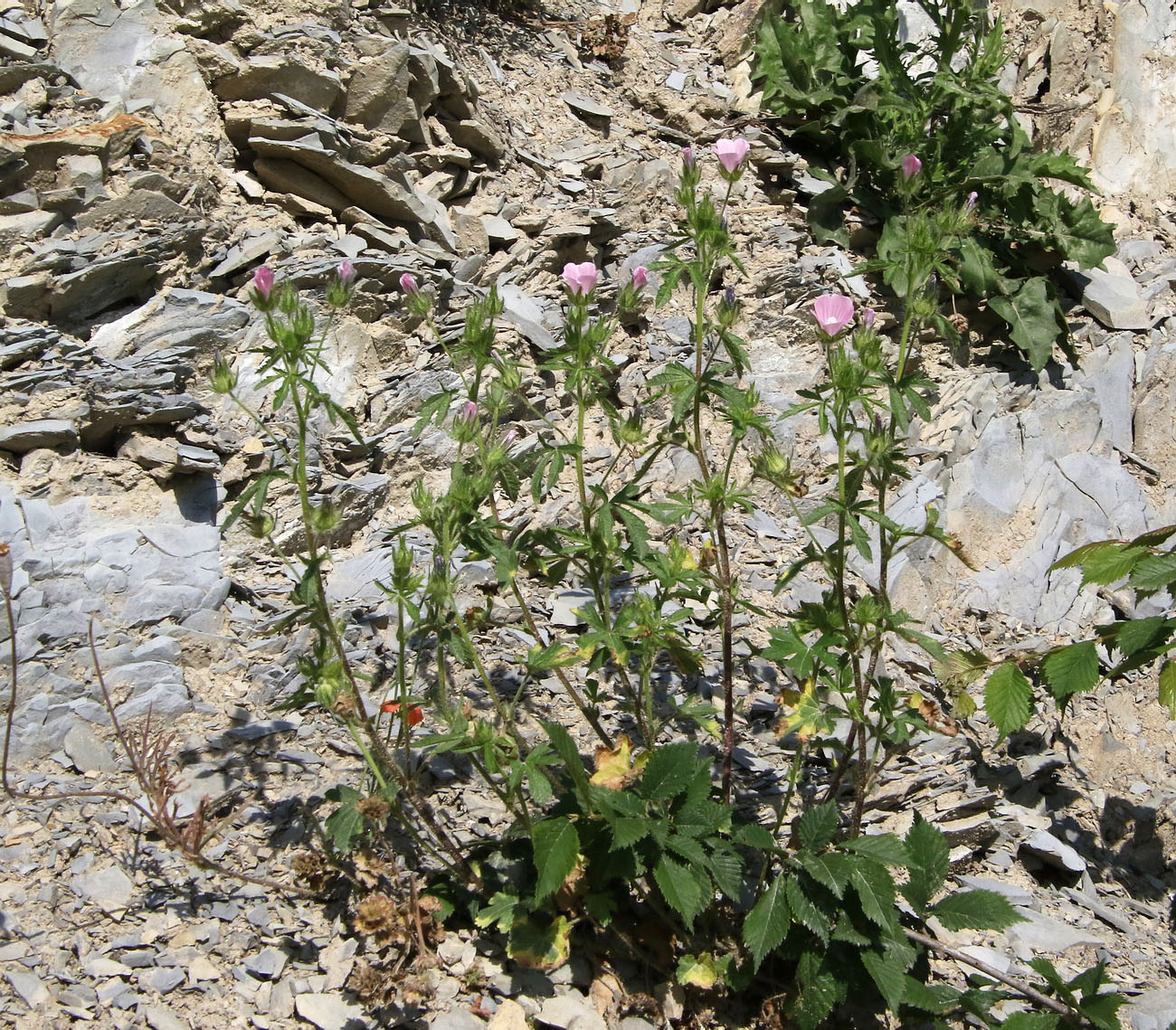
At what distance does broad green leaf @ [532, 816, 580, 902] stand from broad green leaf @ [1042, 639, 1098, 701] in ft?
5.25

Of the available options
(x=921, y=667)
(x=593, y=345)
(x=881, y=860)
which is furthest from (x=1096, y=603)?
(x=593, y=345)

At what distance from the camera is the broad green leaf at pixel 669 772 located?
2672mm

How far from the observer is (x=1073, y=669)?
122 inches

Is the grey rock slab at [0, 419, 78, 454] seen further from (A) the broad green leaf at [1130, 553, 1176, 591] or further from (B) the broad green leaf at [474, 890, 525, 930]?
(A) the broad green leaf at [1130, 553, 1176, 591]

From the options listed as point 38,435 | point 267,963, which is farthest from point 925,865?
point 38,435

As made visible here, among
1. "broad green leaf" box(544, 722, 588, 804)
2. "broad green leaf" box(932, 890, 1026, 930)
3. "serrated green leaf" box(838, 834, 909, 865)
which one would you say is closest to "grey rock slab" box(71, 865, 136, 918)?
"broad green leaf" box(544, 722, 588, 804)

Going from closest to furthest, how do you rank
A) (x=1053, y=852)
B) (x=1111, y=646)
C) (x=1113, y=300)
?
(x=1111, y=646) < (x=1053, y=852) < (x=1113, y=300)

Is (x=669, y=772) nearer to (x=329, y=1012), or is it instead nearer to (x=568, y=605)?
(x=329, y=1012)

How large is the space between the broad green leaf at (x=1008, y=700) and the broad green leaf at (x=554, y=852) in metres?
1.40

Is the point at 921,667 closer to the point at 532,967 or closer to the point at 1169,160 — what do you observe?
the point at 532,967

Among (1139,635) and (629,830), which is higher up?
(1139,635)

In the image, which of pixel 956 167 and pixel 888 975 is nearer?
pixel 888 975

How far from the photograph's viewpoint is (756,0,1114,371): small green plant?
539 cm

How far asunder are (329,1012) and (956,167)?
5.22 metres
